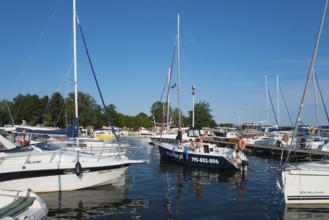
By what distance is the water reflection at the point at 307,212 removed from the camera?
1050cm

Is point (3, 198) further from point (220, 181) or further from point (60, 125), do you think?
point (60, 125)

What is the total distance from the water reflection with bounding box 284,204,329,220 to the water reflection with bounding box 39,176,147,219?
5.17 metres

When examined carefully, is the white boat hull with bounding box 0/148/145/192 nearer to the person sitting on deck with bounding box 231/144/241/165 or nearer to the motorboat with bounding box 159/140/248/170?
the motorboat with bounding box 159/140/248/170

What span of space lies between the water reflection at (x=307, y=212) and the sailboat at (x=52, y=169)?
6961 millimetres

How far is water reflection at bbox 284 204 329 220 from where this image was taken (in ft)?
34.4

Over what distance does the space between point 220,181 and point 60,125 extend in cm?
7988

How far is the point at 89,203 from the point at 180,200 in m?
3.57

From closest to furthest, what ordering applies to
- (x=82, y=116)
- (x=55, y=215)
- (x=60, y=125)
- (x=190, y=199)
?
(x=55, y=215) → (x=190, y=199) → (x=60, y=125) → (x=82, y=116)

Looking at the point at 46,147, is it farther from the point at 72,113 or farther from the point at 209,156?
the point at 72,113

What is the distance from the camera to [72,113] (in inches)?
3386

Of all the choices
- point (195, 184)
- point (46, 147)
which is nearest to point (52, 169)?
point (46, 147)

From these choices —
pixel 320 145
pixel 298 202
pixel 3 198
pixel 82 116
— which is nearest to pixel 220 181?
pixel 298 202

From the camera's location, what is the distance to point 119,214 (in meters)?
11.0

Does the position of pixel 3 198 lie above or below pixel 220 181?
above
